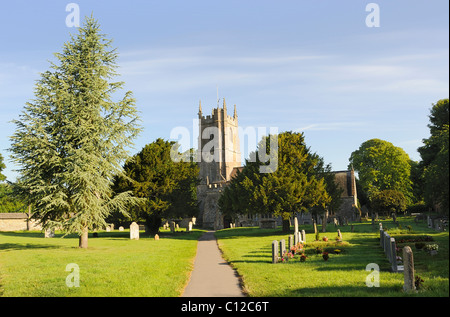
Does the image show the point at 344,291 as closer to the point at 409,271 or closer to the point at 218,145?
the point at 409,271

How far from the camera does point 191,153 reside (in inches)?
3632

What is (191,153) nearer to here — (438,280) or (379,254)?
(379,254)

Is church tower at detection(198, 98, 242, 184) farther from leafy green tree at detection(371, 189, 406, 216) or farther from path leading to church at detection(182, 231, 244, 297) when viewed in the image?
path leading to church at detection(182, 231, 244, 297)

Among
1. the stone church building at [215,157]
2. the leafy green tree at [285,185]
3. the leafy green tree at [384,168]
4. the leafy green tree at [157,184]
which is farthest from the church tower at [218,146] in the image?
the leafy green tree at [285,185]

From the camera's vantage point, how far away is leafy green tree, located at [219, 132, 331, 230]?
110 ft

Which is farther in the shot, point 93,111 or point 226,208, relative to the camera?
point 226,208

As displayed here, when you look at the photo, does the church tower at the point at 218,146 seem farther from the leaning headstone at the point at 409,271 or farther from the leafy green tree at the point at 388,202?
the leaning headstone at the point at 409,271

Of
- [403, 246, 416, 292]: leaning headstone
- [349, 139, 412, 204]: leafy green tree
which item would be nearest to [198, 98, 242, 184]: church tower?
[349, 139, 412, 204]: leafy green tree

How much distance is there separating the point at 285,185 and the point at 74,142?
18.2 m

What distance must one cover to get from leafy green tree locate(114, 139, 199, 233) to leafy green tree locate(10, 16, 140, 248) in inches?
431

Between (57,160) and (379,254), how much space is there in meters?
20.4

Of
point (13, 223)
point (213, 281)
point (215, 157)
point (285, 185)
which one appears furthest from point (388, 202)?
point (13, 223)
